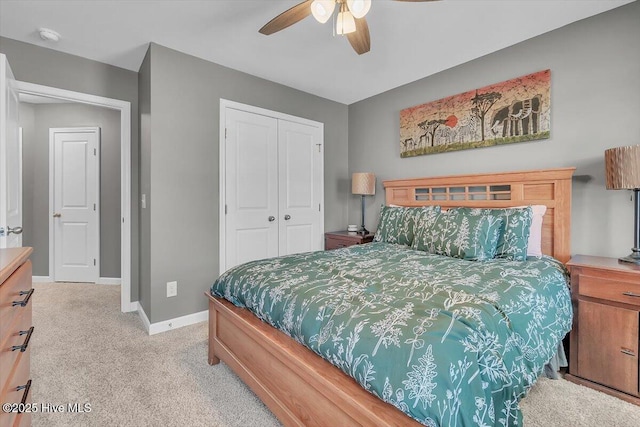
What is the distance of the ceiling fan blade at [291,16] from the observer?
1.73 meters

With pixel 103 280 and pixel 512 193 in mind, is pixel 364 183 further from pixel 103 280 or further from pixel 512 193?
pixel 103 280

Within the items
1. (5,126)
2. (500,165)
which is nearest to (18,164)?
(5,126)

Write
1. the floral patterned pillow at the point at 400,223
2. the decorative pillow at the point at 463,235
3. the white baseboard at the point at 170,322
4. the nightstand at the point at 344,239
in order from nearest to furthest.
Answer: the decorative pillow at the point at 463,235, the white baseboard at the point at 170,322, the floral patterned pillow at the point at 400,223, the nightstand at the point at 344,239

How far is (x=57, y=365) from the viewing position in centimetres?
215

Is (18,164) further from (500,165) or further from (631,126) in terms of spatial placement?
(631,126)

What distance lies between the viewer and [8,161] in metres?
2.11

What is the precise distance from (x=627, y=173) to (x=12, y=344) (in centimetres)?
323

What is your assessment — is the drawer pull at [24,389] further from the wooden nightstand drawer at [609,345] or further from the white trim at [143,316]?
the wooden nightstand drawer at [609,345]

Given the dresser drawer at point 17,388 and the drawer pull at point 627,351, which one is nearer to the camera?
the dresser drawer at point 17,388

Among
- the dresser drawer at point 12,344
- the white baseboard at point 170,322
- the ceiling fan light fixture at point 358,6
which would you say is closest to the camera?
the dresser drawer at point 12,344

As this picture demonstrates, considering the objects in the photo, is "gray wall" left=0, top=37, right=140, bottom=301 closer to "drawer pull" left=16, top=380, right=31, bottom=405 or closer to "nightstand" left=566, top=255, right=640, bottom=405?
Result: "drawer pull" left=16, top=380, right=31, bottom=405

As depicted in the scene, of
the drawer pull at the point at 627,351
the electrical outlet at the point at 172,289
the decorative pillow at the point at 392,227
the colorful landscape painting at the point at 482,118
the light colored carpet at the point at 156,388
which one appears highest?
the colorful landscape painting at the point at 482,118

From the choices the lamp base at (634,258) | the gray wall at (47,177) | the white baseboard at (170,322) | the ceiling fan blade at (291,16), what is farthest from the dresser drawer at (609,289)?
the gray wall at (47,177)

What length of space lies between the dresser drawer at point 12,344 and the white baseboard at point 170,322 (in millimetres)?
1562
